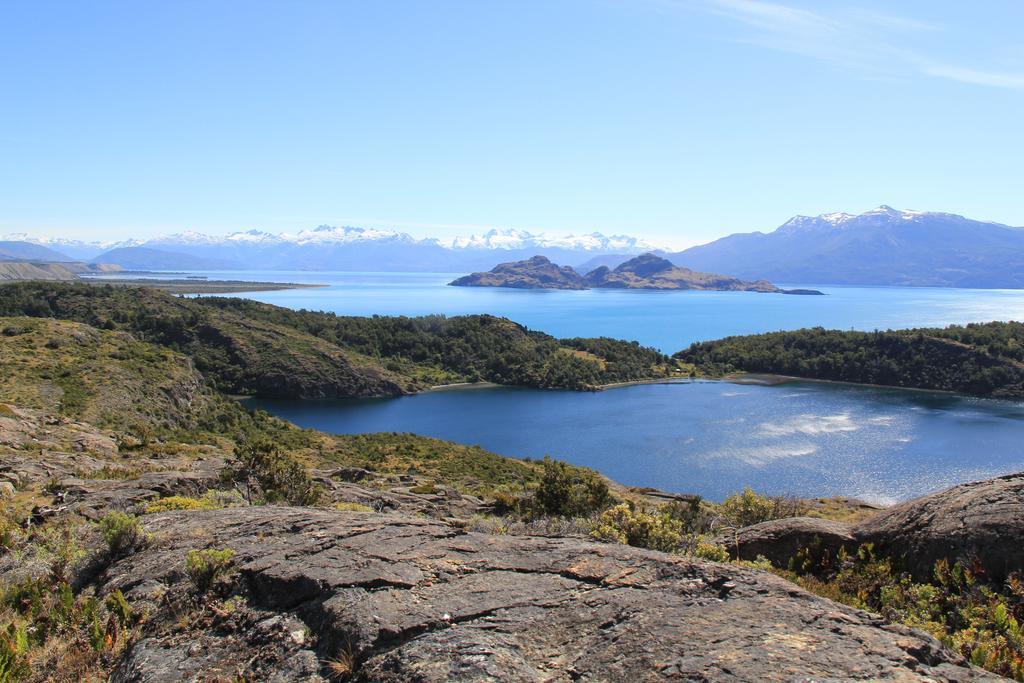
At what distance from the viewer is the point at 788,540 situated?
12531mm

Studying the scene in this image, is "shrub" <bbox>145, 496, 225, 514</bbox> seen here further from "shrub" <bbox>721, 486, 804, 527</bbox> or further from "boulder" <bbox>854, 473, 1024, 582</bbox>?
"shrub" <bbox>721, 486, 804, 527</bbox>

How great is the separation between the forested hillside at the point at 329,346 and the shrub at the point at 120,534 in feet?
401

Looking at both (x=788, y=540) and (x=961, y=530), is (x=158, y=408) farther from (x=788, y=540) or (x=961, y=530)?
(x=961, y=530)

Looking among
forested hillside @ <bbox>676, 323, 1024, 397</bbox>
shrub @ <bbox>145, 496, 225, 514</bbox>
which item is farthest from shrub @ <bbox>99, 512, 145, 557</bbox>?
forested hillside @ <bbox>676, 323, 1024, 397</bbox>

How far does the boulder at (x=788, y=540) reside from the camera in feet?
39.4

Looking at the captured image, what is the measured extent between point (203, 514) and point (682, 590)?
362 inches

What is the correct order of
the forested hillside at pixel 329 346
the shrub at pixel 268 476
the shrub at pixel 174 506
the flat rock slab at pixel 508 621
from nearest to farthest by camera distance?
the flat rock slab at pixel 508 621, the shrub at pixel 174 506, the shrub at pixel 268 476, the forested hillside at pixel 329 346

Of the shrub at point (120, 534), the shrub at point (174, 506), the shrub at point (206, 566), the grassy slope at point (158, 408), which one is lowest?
the grassy slope at point (158, 408)

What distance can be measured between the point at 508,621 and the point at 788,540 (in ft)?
26.7

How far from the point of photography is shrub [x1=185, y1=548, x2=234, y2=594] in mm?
8461

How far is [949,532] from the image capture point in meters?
10.1

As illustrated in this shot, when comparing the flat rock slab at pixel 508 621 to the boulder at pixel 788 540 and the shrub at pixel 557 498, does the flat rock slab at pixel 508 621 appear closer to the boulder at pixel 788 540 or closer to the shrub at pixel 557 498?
the boulder at pixel 788 540

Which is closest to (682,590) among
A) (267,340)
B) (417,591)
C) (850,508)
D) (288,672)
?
(417,591)

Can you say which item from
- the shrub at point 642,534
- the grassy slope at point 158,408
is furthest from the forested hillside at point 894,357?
the shrub at point 642,534
